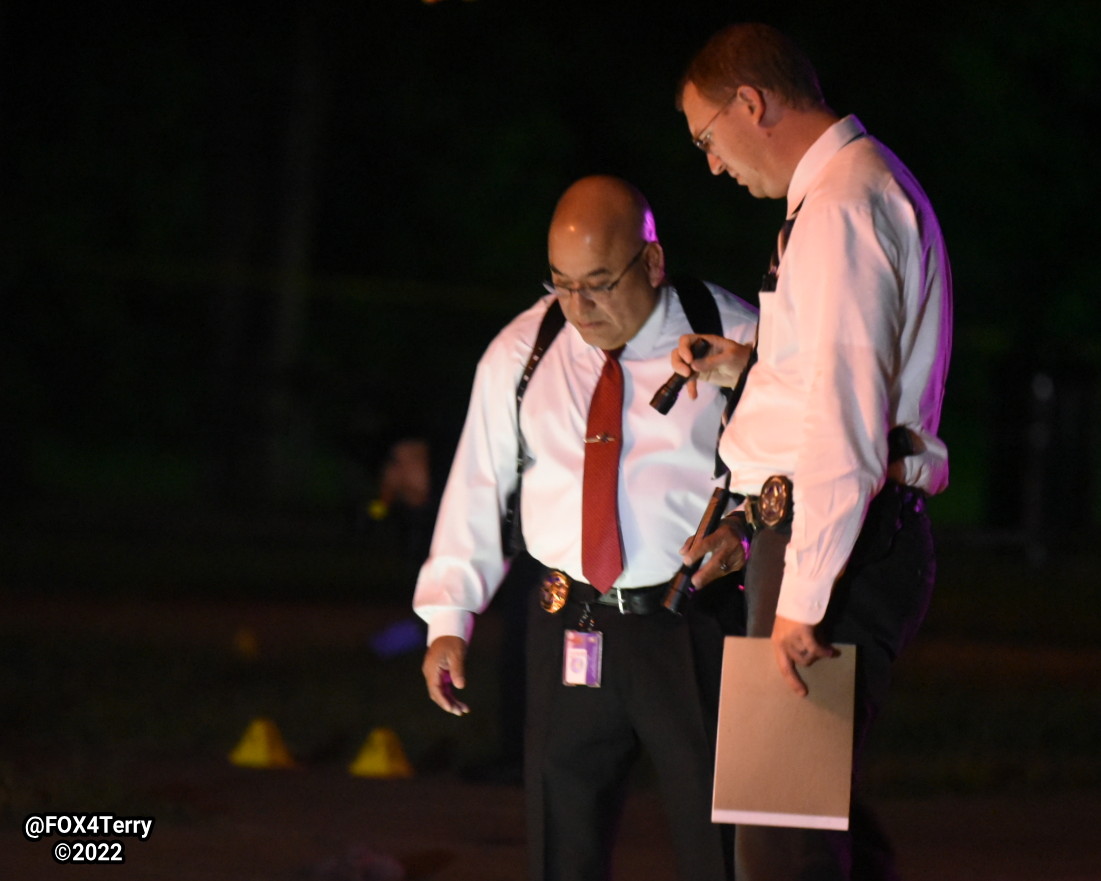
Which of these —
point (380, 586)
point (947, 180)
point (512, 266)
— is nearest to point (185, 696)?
point (380, 586)

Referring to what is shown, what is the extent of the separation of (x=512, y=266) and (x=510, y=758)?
87.7 feet

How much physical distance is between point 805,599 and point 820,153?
0.85 m

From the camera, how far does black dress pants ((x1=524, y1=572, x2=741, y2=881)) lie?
4016 mm

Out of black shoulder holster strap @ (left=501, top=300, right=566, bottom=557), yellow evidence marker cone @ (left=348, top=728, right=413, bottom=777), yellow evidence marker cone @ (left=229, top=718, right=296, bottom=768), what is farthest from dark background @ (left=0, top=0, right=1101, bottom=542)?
black shoulder holster strap @ (left=501, top=300, right=566, bottom=557)

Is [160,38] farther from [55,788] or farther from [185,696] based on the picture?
[55,788]

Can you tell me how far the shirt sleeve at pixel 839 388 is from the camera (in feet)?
10.5

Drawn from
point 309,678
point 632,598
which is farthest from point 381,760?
point 632,598

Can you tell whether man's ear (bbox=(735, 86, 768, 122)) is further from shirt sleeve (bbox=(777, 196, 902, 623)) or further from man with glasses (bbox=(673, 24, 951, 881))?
shirt sleeve (bbox=(777, 196, 902, 623))

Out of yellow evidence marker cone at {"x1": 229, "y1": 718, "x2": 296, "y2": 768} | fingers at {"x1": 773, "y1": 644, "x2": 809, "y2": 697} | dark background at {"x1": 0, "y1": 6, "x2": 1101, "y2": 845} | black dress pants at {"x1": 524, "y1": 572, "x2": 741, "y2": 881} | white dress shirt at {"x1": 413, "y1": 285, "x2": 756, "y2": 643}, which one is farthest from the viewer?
dark background at {"x1": 0, "y1": 6, "x2": 1101, "y2": 845}

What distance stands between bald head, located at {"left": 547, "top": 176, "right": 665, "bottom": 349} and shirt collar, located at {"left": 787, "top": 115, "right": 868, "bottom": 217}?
69 centimetres

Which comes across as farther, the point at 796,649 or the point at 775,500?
the point at 775,500

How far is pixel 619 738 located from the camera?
4141 millimetres

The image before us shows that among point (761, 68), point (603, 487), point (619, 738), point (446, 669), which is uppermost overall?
point (761, 68)

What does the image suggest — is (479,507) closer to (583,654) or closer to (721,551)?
(583,654)
